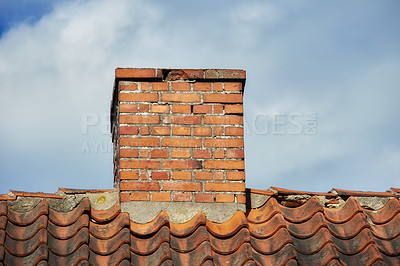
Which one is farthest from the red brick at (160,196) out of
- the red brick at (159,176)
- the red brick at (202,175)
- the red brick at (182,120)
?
the red brick at (182,120)

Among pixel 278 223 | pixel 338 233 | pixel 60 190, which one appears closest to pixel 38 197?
pixel 60 190

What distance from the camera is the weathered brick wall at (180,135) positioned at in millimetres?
4375

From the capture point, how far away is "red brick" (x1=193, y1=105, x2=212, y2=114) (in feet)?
15.1

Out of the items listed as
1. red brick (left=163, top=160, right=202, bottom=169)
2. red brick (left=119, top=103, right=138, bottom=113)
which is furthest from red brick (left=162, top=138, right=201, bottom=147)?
red brick (left=119, top=103, right=138, bottom=113)

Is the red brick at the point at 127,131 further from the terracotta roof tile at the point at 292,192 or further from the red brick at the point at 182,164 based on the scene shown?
the terracotta roof tile at the point at 292,192

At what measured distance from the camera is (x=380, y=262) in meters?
3.79

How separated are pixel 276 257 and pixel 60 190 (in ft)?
5.58

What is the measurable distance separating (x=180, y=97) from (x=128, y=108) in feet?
1.37

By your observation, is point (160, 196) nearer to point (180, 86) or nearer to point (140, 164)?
point (140, 164)

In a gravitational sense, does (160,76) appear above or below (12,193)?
above

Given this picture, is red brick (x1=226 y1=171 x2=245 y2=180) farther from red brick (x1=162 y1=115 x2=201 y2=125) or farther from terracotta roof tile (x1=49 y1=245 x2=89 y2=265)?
terracotta roof tile (x1=49 y1=245 x2=89 y2=265)

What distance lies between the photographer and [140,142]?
14.6 feet

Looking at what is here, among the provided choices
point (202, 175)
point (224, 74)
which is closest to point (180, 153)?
point (202, 175)

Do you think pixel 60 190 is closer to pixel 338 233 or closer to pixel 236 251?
pixel 236 251
